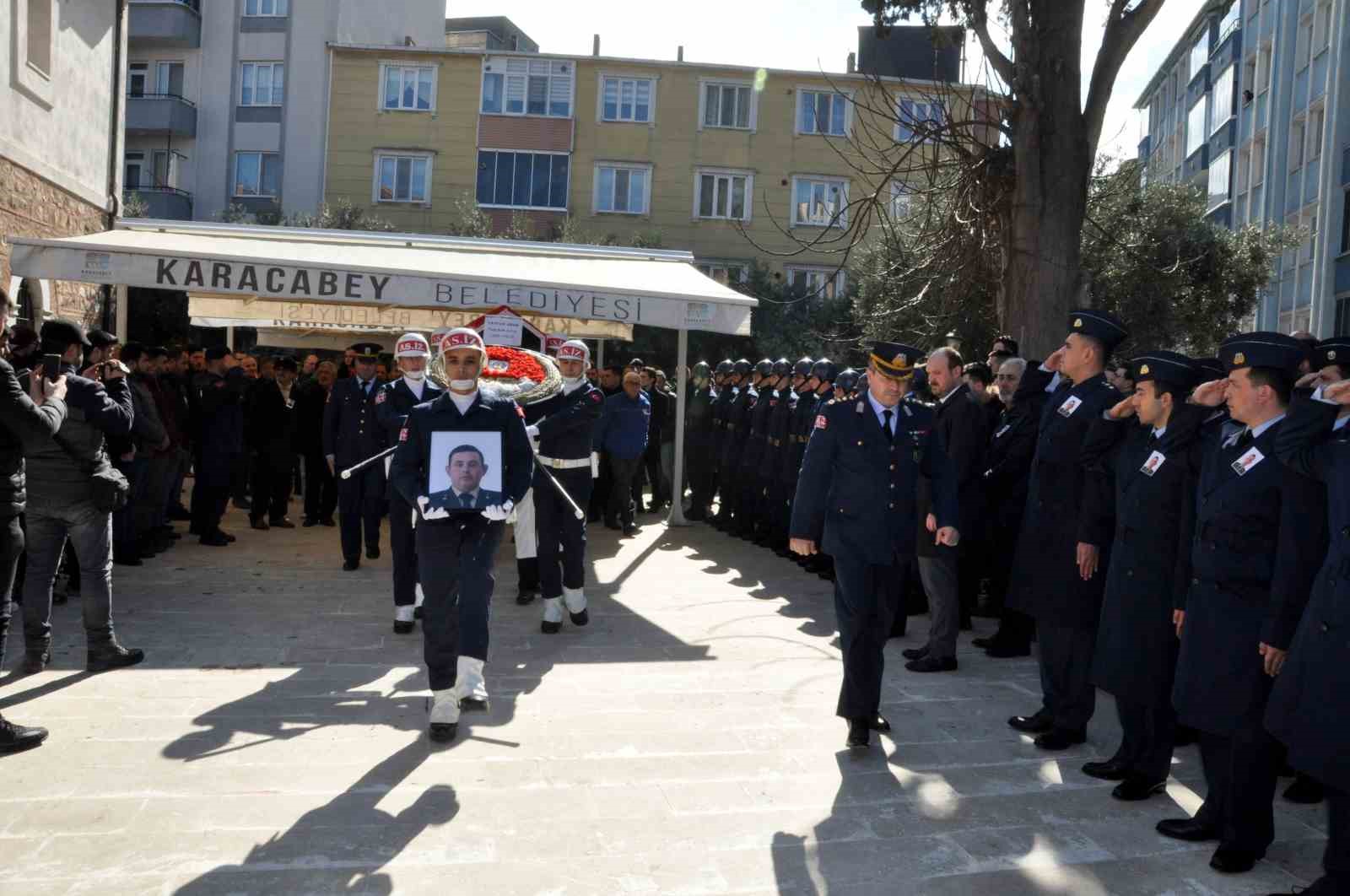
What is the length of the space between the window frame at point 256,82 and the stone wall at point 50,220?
67.5ft

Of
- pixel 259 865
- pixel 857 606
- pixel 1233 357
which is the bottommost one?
pixel 259 865

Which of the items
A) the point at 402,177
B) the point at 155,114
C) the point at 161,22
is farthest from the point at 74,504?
the point at 161,22

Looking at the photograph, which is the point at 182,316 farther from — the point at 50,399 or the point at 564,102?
the point at 50,399

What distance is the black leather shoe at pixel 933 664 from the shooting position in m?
7.66

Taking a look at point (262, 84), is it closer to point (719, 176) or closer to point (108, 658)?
point (719, 176)

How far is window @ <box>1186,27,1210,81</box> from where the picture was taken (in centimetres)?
4381

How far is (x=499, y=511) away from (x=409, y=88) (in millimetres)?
32949

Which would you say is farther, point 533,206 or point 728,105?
point 728,105

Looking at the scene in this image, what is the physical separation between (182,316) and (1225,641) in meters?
30.0

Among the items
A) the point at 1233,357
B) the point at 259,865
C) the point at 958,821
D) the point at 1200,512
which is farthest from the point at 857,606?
the point at 259,865

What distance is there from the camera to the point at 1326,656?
3.88 meters

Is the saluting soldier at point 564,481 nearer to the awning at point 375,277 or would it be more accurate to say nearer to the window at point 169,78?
the awning at point 375,277

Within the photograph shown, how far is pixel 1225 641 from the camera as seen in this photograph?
4.50 m

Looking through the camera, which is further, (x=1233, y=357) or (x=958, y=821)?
(x=958, y=821)
